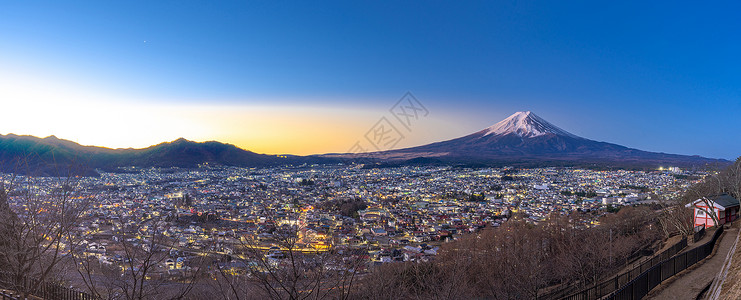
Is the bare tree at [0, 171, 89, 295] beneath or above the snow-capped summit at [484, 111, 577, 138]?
beneath

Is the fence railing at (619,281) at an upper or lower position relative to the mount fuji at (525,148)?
lower

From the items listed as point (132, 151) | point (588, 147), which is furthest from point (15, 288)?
point (588, 147)

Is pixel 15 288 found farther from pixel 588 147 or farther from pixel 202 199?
pixel 588 147

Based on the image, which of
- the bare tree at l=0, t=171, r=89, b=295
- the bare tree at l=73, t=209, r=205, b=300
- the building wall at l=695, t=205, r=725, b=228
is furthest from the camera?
the building wall at l=695, t=205, r=725, b=228

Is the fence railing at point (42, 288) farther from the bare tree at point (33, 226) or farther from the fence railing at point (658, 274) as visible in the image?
the fence railing at point (658, 274)

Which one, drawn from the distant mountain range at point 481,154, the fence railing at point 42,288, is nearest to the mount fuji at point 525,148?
the distant mountain range at point 481,154

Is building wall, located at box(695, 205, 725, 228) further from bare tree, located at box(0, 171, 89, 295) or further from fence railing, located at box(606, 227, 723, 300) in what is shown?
bare tree, located at box(0, 171, 89, 295)

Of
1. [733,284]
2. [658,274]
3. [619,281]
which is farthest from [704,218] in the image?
[733,284]

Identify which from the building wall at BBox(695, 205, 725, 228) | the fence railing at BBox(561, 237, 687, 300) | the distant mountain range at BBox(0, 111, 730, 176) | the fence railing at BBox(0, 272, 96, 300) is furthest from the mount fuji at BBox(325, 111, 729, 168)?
the fence railing at BBox(0, 272, 96, 300)
